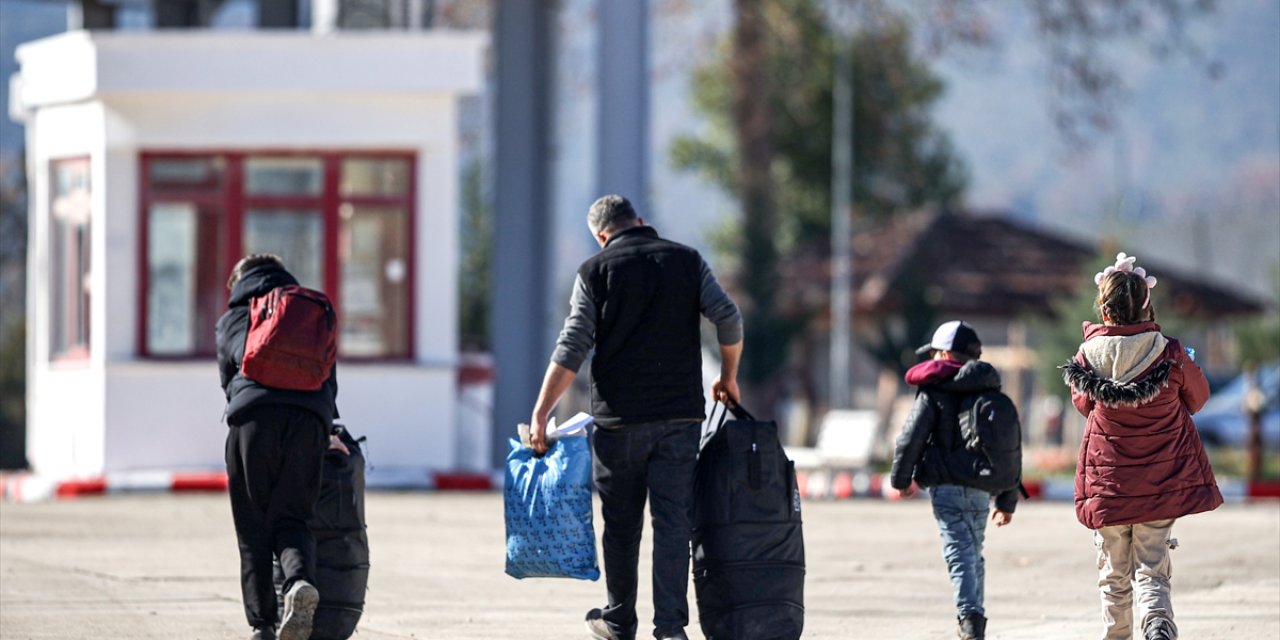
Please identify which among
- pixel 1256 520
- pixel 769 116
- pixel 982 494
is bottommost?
pixel 1256 520

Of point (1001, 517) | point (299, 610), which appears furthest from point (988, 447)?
point (299, 610)

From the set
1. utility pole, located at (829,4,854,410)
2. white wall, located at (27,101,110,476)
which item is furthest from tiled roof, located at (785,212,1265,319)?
white wall, located at (27,101,110,476)

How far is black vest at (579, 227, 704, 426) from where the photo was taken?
8.61 metres

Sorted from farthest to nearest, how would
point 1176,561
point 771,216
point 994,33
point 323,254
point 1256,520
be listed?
point 994,33 → point 771,216 → point 323,254 → point 1256,520 → point 1176,561

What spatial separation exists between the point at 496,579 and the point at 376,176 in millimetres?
8364

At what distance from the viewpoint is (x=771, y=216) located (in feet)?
121

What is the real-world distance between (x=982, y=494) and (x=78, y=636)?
3898 millimetres

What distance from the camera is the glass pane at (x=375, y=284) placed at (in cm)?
1966

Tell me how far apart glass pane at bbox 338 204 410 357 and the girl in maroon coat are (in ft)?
40.1

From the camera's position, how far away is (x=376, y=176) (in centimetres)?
1969

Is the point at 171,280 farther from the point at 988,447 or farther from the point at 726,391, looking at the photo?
the point at 988,447

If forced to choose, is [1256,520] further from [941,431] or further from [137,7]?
[137,7]

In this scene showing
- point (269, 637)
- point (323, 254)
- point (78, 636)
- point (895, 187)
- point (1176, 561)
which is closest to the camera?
point (269, 637)

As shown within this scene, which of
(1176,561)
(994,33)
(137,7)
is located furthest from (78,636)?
(994,33)
